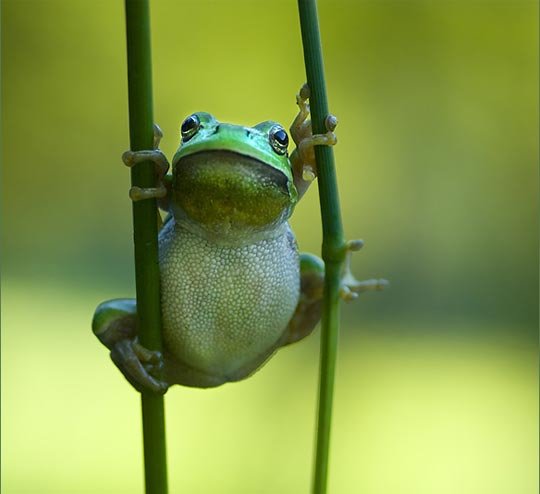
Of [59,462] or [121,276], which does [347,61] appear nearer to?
[121,276]

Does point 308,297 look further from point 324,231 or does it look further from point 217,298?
point 324,231

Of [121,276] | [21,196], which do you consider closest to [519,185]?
[121,276]

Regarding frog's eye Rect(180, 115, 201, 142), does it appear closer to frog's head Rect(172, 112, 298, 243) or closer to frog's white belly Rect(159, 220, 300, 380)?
frog's head Rect(172, 112, 298, 243)

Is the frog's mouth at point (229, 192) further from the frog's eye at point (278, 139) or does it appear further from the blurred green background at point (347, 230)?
the blurred green background at point (347, 230)

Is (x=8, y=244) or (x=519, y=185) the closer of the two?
(x=8, y=244)

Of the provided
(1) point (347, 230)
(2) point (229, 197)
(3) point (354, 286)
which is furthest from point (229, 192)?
(1) point (347, 230)

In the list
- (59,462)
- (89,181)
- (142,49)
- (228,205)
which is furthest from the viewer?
(89,181)
